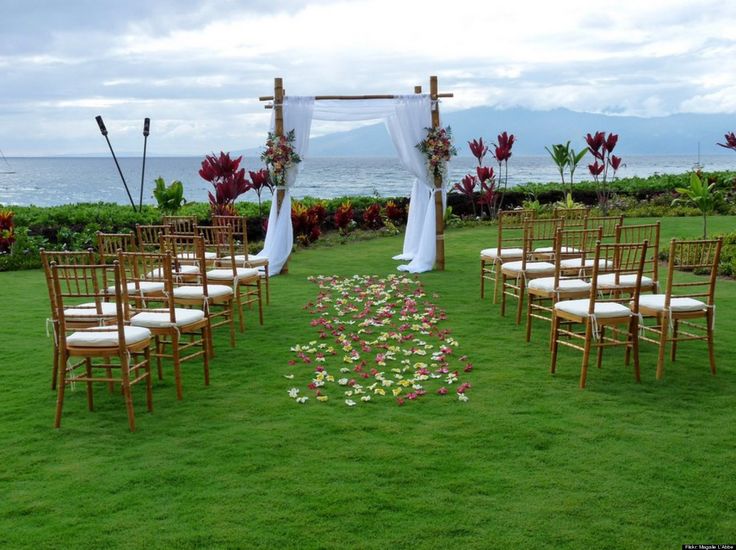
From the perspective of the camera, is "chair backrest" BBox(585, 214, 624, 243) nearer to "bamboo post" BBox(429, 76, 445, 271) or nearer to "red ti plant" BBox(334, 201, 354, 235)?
"bamboo post" BBox(429, 76, 445, 271)

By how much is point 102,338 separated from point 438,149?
615cm

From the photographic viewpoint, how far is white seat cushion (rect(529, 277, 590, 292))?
5.75m

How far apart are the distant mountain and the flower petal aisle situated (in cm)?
11299

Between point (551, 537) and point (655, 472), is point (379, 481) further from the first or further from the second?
point (655, 472)

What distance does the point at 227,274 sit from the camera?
271 inches

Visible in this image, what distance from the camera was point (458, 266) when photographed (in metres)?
9.98

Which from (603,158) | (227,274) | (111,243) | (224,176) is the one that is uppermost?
(603,158)

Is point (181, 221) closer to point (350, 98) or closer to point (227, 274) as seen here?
point (227, 274)

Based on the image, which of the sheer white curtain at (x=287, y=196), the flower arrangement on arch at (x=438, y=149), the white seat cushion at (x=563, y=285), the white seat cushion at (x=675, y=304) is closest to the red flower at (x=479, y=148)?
the flower arrangement on arch at (x=438, y=149)

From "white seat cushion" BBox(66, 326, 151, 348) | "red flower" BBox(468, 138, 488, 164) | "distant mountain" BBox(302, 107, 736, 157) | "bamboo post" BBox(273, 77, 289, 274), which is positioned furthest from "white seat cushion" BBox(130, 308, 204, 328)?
"distant mountain" BBox(302, 107, 736, 157)

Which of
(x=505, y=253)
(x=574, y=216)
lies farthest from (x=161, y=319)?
(x=574, y=216)

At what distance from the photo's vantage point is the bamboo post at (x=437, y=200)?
31.3 ft

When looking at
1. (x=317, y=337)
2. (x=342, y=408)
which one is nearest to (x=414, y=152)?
(x=317, y=337)

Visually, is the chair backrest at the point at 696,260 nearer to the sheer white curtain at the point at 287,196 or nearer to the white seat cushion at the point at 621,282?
the white seat cushion at the point at 621,282
